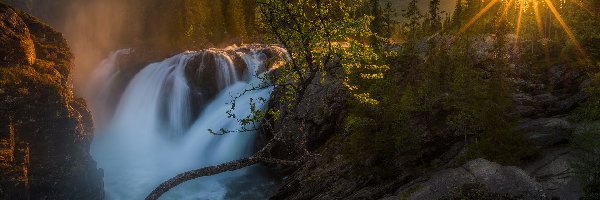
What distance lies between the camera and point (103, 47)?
8131 cm

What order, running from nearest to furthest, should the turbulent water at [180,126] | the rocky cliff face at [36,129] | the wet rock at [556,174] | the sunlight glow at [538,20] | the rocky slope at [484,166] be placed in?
the wet rock at [556,174]
the rocky slope at [484,166]
the sunlight glow at [538,20]
the rocky cliff face at [36,129]
the turbulent water at [180,126]

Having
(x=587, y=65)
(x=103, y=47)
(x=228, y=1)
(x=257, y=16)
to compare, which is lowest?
(x=587, y=65)

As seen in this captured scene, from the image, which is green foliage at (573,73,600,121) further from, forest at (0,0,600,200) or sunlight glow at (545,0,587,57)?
sunlight glow at (545,0,587,57)

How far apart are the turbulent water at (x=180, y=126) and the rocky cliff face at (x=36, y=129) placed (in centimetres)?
390

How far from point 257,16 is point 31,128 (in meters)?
23.2

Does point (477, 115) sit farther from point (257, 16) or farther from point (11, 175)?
point (11, 175)

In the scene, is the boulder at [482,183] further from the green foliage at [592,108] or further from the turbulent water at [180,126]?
the turbulent water at [180,126]

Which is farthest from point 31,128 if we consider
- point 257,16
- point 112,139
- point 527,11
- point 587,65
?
point 527,11

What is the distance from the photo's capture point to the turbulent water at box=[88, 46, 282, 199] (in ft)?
96.3

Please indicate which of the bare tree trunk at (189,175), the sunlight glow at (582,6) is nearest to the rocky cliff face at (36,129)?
the bare tree trunk at (189,175)

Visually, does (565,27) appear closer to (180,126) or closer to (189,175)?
(189,175)

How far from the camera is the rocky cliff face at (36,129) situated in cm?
2425

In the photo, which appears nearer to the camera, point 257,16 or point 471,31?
point 257,16

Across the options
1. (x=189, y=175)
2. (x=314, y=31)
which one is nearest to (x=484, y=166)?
(x=314, y=31)
